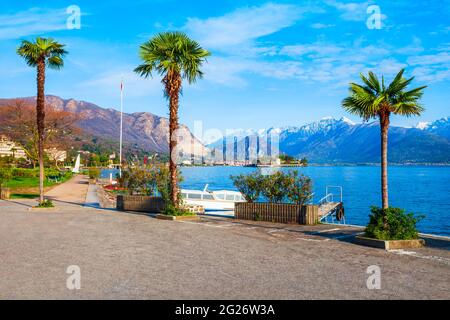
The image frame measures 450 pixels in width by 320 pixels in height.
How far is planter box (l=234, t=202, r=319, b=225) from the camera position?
18562 millimetres

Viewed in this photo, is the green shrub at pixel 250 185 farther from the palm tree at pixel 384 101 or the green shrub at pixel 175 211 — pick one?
the palm tree at pixel 384 101

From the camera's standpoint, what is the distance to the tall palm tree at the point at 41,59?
25500mm

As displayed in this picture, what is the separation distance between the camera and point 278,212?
19422mm

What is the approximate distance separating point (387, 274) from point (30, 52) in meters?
24.0

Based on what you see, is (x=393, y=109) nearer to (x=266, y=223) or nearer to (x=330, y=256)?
(x=330, y=256)

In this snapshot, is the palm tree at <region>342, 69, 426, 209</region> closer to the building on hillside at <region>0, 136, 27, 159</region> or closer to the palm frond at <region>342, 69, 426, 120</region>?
the palm frond at <region>342, 69, 426, 120</region>

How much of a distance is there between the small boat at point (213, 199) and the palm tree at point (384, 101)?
2684 centimetres

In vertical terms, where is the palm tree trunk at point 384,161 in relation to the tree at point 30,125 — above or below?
below

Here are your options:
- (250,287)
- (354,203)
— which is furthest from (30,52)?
(354,203)

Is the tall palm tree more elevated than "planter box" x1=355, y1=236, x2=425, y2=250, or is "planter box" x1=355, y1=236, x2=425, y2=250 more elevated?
the tall palm tree

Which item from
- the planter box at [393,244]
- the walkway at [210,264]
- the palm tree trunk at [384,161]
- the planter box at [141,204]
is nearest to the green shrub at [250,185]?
the walkway at [210,264]

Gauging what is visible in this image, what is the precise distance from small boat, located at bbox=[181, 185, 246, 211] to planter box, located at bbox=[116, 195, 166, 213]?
13.7 metres

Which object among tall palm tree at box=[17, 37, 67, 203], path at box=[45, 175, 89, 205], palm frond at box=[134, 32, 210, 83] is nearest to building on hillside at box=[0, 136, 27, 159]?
path at box=[45, 175, 89, 205]

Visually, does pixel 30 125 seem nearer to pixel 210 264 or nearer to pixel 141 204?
pixel 141 204
